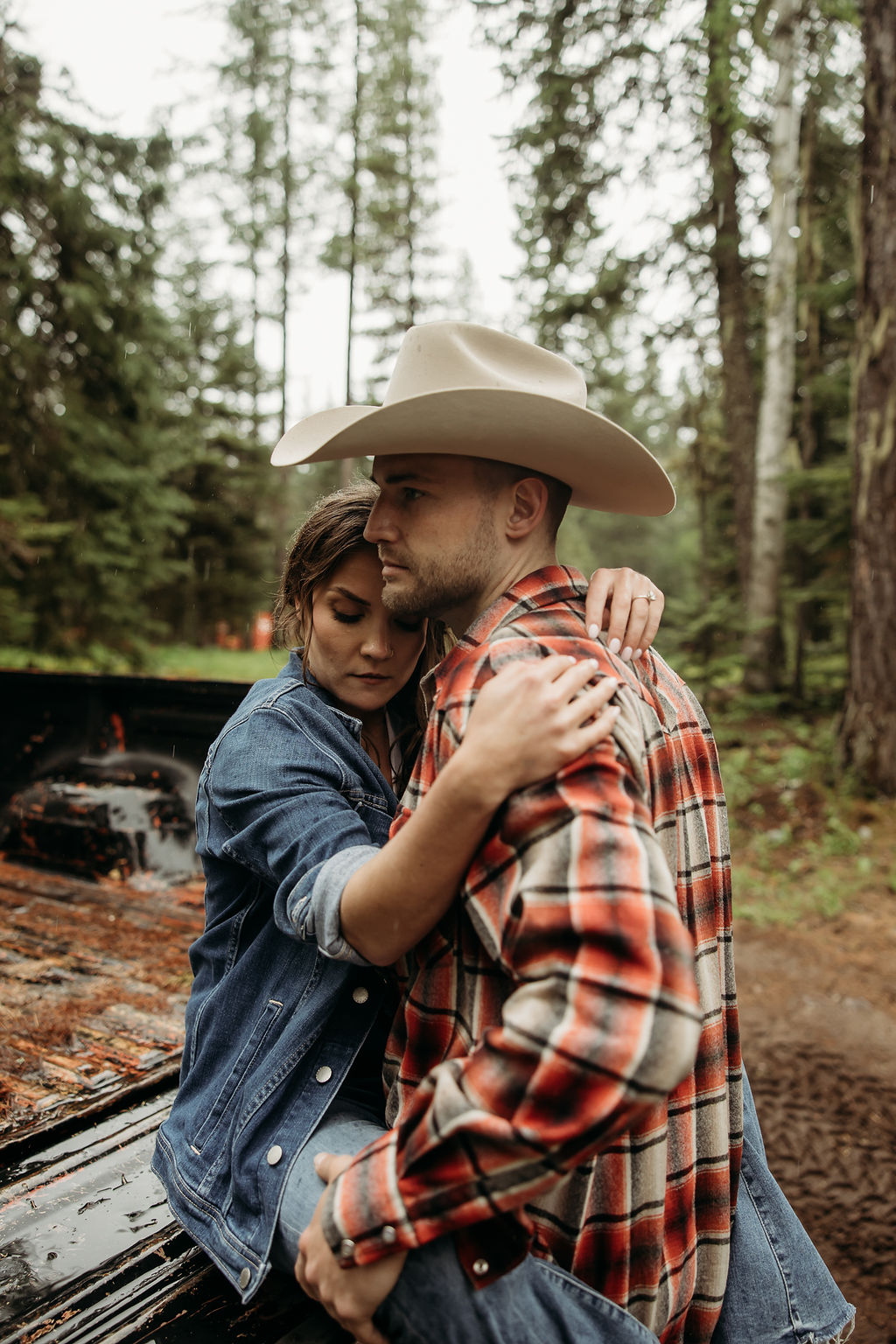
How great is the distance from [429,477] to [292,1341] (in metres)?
1.58

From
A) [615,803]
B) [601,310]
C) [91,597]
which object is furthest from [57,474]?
[615,803]

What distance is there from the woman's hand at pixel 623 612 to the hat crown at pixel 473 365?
37 cm

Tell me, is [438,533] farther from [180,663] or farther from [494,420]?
[180,663]

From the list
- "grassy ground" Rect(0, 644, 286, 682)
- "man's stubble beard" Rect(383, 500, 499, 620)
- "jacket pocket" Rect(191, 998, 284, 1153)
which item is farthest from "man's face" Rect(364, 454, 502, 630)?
"grassy ground" Rect(0, 644, 286, 682)

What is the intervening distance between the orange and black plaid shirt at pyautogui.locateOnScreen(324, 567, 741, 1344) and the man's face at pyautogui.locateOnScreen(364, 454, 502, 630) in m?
0.13

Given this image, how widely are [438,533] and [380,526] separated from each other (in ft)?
0.42

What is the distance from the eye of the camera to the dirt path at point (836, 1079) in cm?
295

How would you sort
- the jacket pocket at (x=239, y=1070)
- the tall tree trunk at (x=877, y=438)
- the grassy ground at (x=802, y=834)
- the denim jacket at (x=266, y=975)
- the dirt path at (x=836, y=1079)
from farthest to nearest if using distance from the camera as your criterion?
the tall tree trunk at (x=877, y=438)
the grassy ground at (x=802, y=834)
the dirt path at (x=836, y=1079)
the jacket pocket at (x=239, y=1070)
the denim jacket at (x=266, y=975)

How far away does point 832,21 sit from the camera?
353 inches

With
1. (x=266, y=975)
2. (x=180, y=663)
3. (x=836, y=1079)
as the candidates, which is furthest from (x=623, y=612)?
(x=180, y=663)

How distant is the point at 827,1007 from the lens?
15.6 ft

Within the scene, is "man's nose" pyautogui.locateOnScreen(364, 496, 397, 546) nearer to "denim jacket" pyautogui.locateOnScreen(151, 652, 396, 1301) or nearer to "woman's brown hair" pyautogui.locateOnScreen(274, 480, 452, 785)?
"woman's brown hair" pyautogui.locateOnScreen(274, 480, 452, 785)

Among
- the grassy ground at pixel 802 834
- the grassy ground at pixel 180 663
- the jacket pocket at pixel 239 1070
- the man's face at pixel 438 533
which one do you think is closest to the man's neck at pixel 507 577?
the man's face at pixel 438 533

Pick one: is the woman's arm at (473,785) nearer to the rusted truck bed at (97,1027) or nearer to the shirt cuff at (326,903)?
the shirt cuff at (326,903)
